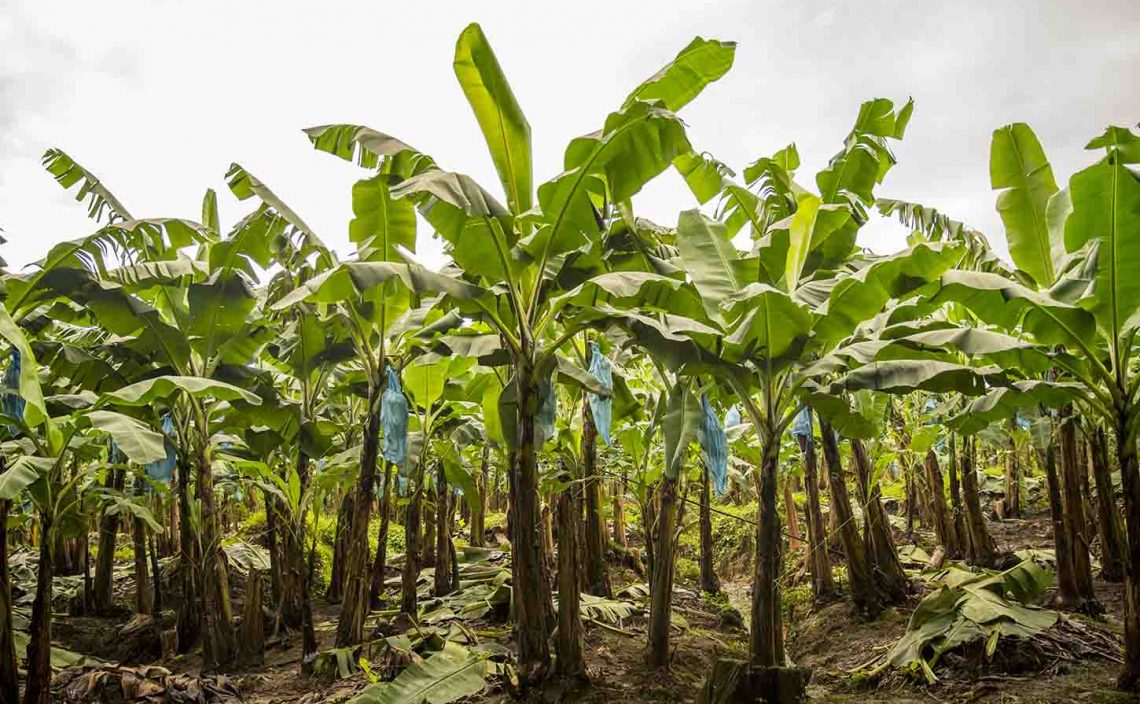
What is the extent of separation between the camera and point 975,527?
7582 mm

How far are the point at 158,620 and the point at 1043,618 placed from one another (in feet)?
24.3

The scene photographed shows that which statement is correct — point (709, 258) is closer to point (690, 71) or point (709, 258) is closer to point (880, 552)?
point (690, 71)

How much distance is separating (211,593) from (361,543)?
130cm

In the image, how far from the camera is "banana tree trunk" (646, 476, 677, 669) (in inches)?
187

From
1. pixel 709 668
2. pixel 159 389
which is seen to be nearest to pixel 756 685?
pixel 709 668

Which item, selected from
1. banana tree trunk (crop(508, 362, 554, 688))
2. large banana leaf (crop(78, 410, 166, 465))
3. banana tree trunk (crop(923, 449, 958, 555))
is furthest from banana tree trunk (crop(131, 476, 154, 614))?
banana tree trunk (crop(923, 449, 958, 555))

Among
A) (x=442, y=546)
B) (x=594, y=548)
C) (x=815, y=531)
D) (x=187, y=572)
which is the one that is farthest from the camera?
(x=442, y=546)

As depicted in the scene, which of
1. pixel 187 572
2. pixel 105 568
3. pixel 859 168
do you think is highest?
pixel 859 168

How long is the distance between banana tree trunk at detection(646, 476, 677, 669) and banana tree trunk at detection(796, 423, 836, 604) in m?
2.28

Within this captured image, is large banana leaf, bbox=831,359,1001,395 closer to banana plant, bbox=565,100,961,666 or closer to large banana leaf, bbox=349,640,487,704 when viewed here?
A: banana plant, bbox=565,100,961,666

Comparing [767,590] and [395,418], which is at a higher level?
[395,418]

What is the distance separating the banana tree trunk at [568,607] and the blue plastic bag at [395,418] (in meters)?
1.18

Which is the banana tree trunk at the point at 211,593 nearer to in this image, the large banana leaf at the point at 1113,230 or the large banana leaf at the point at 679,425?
the large banana leaf at the point at 679,425

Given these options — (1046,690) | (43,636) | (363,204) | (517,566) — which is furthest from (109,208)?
(1046,690)
